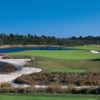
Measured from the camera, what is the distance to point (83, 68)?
3462 cm

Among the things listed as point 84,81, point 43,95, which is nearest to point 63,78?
point 84,81

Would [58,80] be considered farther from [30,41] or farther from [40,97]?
[30,41]

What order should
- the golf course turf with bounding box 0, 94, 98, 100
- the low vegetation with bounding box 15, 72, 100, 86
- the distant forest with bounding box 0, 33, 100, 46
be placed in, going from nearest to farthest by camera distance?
the golf course turf with bounding box 0, 94, 98, 100 → the low vegetation with bounding box 15, 72, 100, 86 → the distant forest with bounding box 0, 33, 100, 46

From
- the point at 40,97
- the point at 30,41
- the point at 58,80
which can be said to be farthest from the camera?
the point at 30,41

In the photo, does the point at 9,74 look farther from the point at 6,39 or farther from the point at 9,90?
the point at 6,39

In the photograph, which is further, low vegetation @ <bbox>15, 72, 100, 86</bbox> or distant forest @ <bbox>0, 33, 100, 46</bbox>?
distant forest @ <bbox>0, 33, 100, 46</bbox>

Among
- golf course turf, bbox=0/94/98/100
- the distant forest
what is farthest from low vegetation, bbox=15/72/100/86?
the distant forest

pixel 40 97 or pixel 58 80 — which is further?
pixel 58 80

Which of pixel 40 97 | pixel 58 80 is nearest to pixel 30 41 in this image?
pixel 58 80

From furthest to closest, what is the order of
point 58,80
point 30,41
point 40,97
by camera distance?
1. point 30,41
2. point 58,80
3. point 40,97

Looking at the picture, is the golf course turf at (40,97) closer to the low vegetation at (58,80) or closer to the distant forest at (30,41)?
the low vegetation at (58,80)

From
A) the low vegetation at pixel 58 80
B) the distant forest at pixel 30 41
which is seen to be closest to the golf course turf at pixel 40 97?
the low vegetation at pixel 58 80

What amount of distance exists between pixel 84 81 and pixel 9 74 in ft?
32.5

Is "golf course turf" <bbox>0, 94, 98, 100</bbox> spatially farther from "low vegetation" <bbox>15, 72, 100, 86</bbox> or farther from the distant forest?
the distant forest
